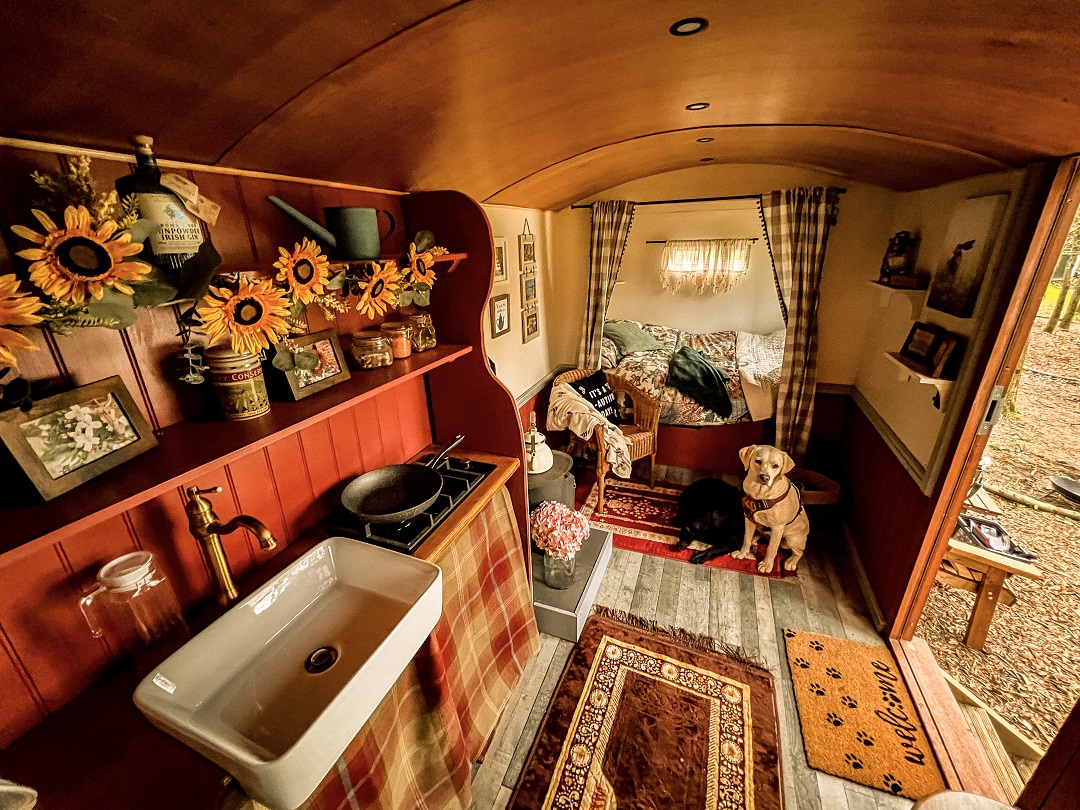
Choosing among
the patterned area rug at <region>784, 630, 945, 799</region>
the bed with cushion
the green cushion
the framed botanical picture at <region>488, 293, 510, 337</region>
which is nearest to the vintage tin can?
the framed botanical picture at <region>488, 293, 510, 337</region>

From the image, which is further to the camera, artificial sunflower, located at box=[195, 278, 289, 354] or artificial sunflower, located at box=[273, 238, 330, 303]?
artificial sunflower, located at box=[273, 238, 330, 303]

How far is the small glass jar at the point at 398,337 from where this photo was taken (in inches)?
51.8

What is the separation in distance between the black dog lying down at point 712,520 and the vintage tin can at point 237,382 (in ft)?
8.12

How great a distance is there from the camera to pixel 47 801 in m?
0.68

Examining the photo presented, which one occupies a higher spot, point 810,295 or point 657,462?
point 810,295

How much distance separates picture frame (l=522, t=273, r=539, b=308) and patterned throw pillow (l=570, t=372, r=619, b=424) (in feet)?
2.42

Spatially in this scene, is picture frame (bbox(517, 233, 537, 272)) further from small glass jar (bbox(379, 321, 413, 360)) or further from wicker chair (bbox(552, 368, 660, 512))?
small glass jar (bbox(379, 321, 413, 360))

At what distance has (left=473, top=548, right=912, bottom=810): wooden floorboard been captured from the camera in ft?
4.98

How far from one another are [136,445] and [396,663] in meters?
0.66

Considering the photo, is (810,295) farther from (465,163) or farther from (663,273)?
(465,163)

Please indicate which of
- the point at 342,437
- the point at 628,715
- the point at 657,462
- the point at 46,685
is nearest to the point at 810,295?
the point at 657,462

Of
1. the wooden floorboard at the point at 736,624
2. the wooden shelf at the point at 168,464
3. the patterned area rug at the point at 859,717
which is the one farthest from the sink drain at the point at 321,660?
the patterned area rug at the point at 859,717

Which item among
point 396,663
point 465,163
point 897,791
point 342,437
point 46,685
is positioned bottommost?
point 897,791

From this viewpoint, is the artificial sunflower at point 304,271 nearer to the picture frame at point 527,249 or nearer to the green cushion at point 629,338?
the picture frame at point 527,249
